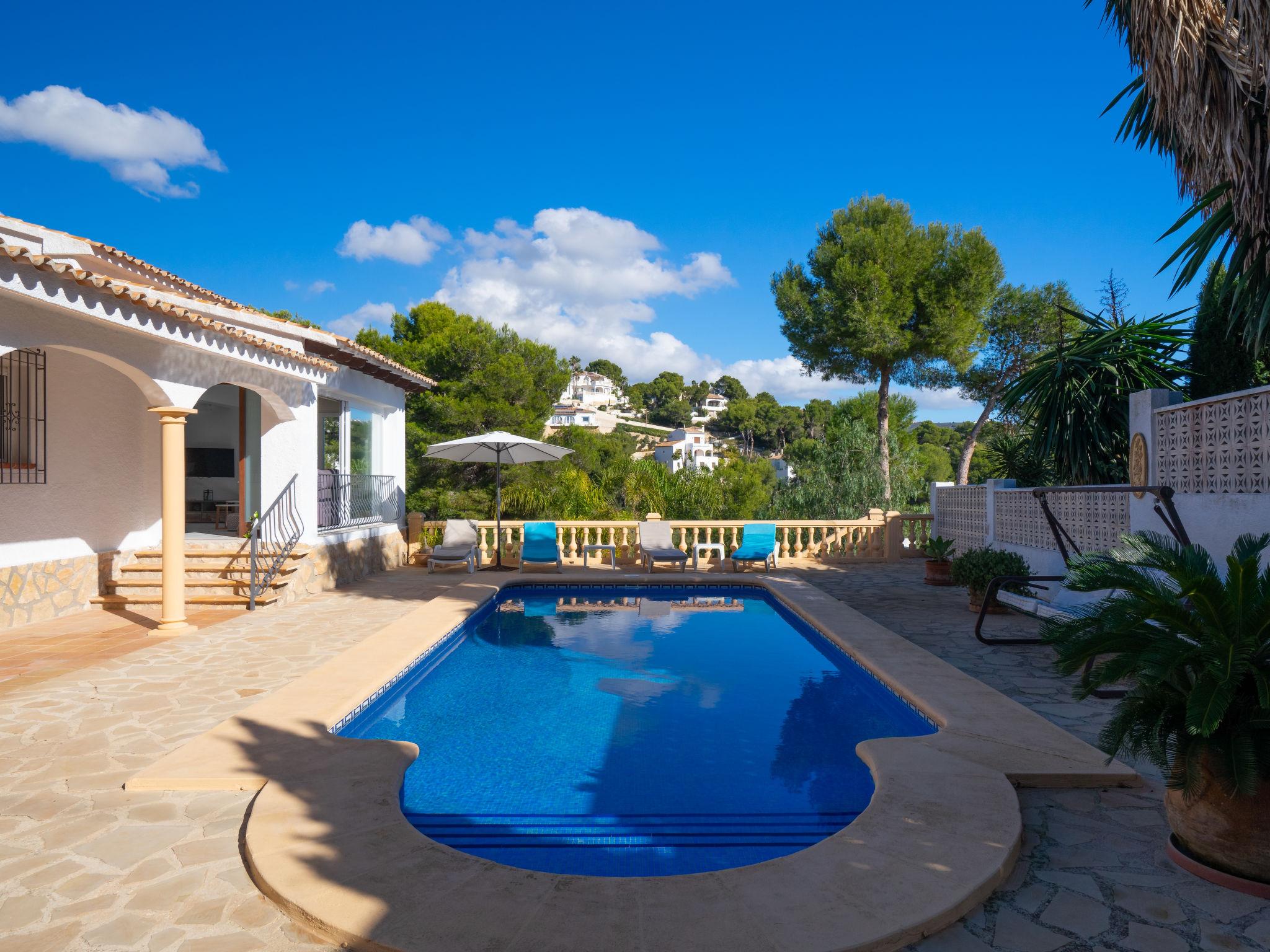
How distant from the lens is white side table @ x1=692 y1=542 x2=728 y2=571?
14.3 meters

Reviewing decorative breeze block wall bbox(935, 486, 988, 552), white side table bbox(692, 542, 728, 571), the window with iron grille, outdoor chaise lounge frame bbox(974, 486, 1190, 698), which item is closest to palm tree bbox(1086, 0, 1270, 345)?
outdoor chaise lounge frame bbox(974, 486, 1190, 698)

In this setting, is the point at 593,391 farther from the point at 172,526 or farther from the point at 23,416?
the point at 172,526

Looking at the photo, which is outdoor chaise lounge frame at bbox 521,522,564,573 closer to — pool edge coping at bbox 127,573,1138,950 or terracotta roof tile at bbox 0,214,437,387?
terracotta roof tile at bbox 0,214,437,387

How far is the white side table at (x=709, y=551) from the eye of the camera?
14339 millimetres

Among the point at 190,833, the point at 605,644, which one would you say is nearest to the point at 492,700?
the point at 605,644

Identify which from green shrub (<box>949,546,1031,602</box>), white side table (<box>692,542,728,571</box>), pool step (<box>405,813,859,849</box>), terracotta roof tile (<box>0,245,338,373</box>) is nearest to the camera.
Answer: pool step (<box>405,813,859,849</box>)

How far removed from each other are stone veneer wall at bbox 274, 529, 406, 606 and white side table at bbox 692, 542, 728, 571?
5.93 m

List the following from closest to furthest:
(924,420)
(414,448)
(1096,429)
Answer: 1. (1096,429)
2. (414,448)
3. (924,420)

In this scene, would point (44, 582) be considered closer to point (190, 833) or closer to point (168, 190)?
point (190, 833)

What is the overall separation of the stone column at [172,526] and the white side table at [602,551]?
Answer: 23.1 ft

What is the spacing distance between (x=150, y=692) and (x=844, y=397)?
86.6 ft

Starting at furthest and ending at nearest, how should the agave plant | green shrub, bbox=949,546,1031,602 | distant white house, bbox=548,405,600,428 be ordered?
distant white house, bbox=548,405,600,428
green shrub, bbox=949,546,1031,602
the agave plant

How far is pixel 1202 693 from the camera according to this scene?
2865mm

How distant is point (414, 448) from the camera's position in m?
21.5
